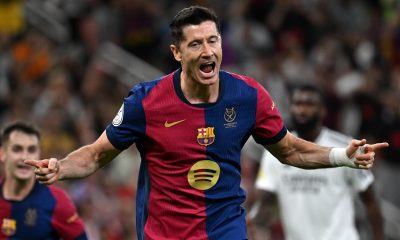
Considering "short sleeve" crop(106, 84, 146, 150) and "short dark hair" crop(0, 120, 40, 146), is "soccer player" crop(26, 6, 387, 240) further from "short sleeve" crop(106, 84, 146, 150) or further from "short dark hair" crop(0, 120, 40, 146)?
"short dark hair" crop(0, 120, 40, 146)

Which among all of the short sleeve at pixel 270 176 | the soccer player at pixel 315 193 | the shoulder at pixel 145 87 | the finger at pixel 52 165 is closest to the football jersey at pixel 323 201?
the soccer player at pixel 315 193

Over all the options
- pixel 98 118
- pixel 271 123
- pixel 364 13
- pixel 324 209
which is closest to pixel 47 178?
pixel 271 123

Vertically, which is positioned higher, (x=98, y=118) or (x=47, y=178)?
(x=98, y=118)

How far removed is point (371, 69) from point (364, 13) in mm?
2084

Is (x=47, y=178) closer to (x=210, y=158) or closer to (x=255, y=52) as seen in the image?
(x=210, y=158)

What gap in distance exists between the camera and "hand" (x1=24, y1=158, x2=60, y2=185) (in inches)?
254

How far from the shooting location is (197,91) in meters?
6.89

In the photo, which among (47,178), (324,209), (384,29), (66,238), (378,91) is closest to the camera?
(47,178)

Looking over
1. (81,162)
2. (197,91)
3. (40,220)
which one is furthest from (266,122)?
(40,220)

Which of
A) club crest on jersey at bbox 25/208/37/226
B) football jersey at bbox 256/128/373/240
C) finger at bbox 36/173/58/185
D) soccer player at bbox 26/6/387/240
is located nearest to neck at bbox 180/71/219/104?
soccer player at bbox 26/6/387/240

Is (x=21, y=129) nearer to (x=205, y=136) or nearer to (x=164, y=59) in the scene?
(x=205, y=136)

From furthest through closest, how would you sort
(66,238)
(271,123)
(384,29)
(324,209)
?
(384,29), (324,209), (66,238), (271,123)

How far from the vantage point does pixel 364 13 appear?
55.7 ft

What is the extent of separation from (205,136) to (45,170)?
101 centimetres
